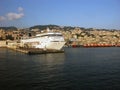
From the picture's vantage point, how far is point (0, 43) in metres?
177

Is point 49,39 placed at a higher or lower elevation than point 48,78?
higher

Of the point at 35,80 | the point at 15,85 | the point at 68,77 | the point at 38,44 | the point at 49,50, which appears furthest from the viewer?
the point at 38,44

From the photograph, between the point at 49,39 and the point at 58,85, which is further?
the point at 49,39

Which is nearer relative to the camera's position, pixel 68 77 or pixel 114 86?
pixel 114 86

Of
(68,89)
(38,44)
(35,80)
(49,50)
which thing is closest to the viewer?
(68,89)

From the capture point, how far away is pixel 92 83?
87.1 ft

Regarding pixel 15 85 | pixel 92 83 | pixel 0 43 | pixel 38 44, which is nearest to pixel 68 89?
pixel 92 83

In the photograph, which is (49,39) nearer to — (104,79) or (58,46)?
(58,46)

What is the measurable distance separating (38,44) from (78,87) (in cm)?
7161

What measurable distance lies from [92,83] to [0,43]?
158m

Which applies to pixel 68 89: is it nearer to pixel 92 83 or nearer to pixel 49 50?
pixel 92 83

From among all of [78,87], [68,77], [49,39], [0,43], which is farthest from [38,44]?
[0,43]

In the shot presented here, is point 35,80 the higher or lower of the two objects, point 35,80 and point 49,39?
the lower

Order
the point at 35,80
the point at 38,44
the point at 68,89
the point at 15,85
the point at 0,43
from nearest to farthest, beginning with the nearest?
the point at 68,89, the point at 15,85, the point at 35,80, the point at 38,44, the point at 0,43
